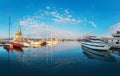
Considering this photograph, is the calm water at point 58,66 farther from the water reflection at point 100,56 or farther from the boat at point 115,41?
the boat at point 115,41

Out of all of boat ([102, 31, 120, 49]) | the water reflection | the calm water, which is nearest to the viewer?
the calm water

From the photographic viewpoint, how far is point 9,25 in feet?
226

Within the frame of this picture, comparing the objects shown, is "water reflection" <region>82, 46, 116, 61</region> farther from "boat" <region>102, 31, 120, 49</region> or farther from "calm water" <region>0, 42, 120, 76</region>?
"boat" <region>102, 31, 120, 49</region>

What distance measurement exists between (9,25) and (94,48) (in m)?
36.6

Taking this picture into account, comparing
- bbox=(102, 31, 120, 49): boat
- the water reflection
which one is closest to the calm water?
the water reflection

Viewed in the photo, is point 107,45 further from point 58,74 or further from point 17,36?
point 17,36

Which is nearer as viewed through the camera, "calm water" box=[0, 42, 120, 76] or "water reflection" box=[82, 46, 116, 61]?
"calm water" box=[0, 42, 120, 76]

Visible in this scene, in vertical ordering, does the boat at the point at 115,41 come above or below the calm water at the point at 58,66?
above

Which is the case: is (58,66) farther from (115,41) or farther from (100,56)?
(115,41)

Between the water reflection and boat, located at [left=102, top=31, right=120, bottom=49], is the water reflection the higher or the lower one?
the lower one

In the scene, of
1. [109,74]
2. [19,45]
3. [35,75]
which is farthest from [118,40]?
[35,75]

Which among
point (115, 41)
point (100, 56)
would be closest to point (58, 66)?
point (100, 56)

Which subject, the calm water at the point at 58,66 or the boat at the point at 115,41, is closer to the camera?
the calm water at the point at 58,66

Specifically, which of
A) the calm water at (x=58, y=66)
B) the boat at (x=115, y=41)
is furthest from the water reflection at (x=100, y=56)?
the boat at (x=115, y=41)
